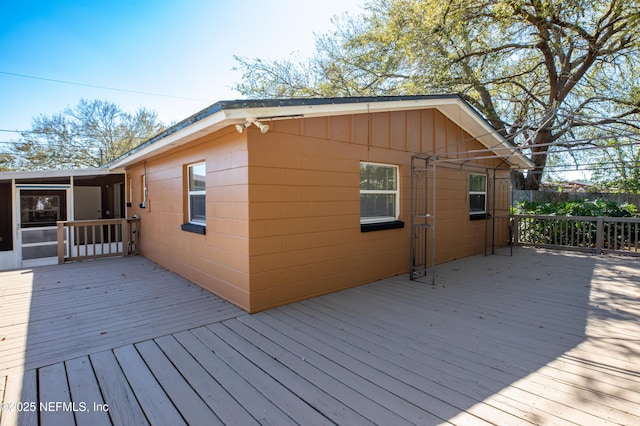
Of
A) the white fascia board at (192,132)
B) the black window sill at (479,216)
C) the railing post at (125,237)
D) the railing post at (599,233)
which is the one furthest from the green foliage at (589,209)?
the railing post at (125,237)

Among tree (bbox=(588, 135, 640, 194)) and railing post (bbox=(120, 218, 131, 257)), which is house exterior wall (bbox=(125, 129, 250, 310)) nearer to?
railing post (bbox=(120, 218, 131, 257))

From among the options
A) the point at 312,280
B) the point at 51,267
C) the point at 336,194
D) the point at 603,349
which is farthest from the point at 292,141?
the point at 51,267

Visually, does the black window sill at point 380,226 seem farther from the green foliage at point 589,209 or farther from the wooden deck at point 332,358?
the green foliage at point 589,209

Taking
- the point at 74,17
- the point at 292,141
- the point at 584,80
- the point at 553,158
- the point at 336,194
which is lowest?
the point at 336,194

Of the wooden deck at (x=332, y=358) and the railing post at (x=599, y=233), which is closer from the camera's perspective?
the wooden deck at (x=332, y=358)

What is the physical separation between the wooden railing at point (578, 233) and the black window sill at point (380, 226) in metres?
5.20

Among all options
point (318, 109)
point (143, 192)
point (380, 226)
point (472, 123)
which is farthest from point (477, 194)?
point (143, 192)

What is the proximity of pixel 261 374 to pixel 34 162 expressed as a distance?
2355 centimetres

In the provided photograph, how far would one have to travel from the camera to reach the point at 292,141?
396 centimetres

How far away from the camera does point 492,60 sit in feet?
36.0

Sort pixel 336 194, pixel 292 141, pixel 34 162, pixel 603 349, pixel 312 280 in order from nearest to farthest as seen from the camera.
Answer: pixel 603 349 → pixel 292 141 → pixel 312 280 → pixel 336 194 → pixel 34 162

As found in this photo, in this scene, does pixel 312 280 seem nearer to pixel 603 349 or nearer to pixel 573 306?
pixel 603 349

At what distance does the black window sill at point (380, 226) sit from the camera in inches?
193

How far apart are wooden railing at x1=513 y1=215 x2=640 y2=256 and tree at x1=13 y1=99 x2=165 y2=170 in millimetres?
21103
